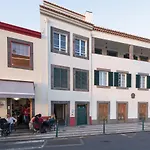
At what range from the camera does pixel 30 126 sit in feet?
57.3

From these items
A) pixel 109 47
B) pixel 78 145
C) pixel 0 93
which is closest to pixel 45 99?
pixel 0 93

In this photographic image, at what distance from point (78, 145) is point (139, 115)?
15.8 m

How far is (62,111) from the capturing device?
21859 millimetres

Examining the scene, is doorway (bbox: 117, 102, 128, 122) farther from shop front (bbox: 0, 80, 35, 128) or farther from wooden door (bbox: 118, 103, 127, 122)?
shop front (bbox: 0, 80, 35, 128)

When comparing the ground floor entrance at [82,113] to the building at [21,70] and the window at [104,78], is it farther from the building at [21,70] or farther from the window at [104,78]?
the building at [21,70]

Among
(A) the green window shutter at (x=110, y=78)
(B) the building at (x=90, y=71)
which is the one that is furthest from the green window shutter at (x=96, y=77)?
(A) the green window shutter at (x=110, y=78)

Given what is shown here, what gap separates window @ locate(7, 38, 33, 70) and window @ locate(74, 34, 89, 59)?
518cm

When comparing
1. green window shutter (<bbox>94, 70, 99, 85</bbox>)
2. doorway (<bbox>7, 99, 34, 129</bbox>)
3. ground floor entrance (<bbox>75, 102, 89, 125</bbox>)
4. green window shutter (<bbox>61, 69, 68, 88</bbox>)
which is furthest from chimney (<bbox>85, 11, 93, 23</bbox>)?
doorway (<bbox>7, 99, 34, 129</bbox>)

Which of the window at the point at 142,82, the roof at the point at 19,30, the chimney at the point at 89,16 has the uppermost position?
the chimney at the point at 89,16

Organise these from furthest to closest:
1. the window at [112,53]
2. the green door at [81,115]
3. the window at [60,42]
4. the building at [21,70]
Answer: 1. the window at [112,53]
2. the green door at [81,115]
3. the window at [60,42]
4. the building at [21,70]

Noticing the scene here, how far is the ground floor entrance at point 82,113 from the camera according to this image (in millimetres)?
22047

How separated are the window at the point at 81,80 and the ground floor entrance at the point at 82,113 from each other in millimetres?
1525

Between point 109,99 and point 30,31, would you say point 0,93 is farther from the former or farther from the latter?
point 109,99

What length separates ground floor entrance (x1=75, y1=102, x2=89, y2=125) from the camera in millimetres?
22047
